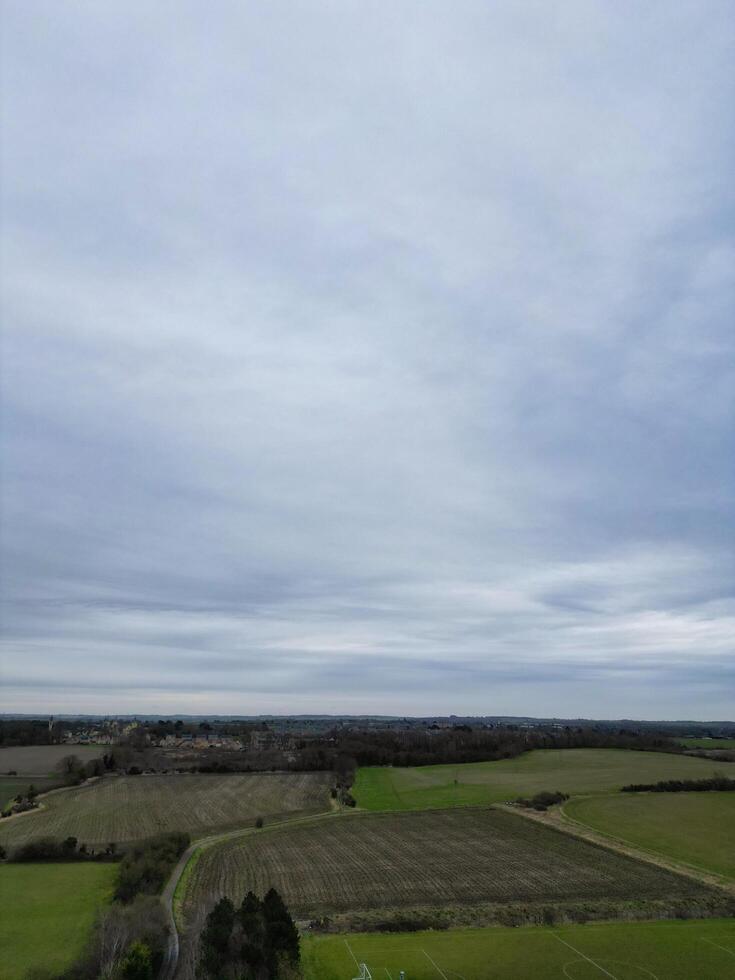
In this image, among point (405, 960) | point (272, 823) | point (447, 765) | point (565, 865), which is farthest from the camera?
point (447, 765)

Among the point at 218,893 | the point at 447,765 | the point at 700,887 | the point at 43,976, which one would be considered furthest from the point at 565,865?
the point at 447,765

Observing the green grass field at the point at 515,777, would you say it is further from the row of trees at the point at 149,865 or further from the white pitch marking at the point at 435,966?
the white pitch marking at the point at 435,966

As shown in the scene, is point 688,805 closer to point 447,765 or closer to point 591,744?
point 447,765

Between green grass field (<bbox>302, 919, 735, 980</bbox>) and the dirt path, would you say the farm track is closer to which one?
green grass field (<bbox>302, 919, 735, 980</bbox>)

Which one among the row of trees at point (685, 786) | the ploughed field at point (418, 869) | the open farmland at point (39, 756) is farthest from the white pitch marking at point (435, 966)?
the open farmland at point (39, 756)

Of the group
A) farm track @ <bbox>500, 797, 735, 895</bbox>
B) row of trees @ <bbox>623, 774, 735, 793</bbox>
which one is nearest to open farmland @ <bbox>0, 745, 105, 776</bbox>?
farm track @ <bbox>500, 797, 735, 895</bbox>

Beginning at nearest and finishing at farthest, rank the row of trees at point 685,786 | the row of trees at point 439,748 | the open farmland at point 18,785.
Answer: the row of trees at point 685,786 → the open farmland at point 18,785 → the row of trees at point 439,748
